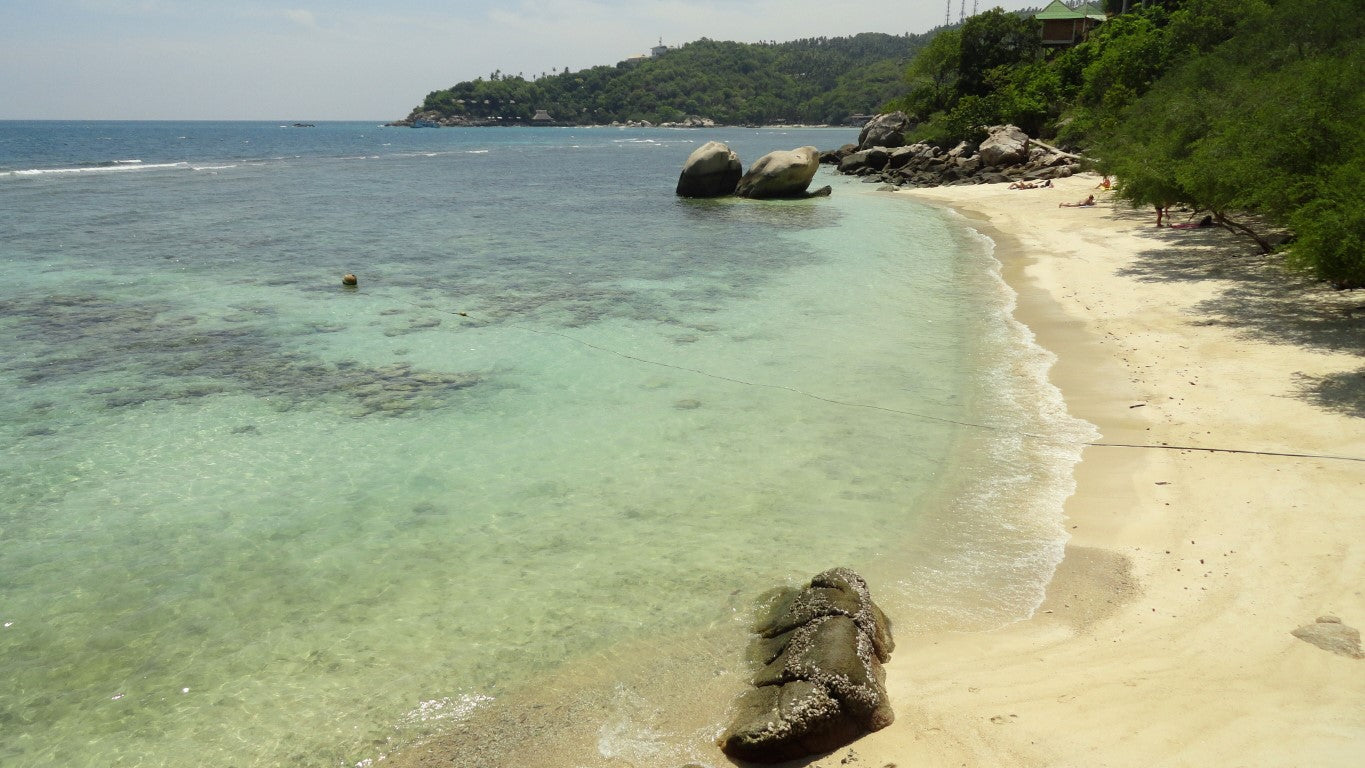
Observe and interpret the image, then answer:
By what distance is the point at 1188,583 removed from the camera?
6.92 meters

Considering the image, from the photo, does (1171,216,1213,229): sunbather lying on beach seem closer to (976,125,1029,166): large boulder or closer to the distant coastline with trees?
the distant coastline with trees

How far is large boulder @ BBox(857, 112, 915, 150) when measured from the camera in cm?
5675

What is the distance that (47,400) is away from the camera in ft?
38.2

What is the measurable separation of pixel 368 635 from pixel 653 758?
267 centimetres

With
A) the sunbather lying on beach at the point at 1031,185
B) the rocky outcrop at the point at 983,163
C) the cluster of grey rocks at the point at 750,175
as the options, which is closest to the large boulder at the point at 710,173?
the cluster of grey rocks at the point at 750,175

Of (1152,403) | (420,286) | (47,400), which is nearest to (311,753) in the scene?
(47,400)

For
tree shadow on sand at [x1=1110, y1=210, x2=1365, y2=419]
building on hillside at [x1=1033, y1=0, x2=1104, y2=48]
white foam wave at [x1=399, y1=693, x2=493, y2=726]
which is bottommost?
white foam wave at [x1=399, y1=693, x2=493, y2=726]

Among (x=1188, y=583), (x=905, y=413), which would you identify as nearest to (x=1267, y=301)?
(x=905, y=413)

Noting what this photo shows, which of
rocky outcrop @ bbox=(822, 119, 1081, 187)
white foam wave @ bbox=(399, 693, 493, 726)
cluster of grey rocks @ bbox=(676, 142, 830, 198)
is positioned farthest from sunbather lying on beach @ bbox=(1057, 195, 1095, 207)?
white foam wave @ bbox=(399, 693, 493, 726)

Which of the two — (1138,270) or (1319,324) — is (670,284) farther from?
(1319,324)

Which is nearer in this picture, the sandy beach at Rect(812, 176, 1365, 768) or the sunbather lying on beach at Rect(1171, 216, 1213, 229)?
the sandy beach at Rect(812, 176, 1365, 768)

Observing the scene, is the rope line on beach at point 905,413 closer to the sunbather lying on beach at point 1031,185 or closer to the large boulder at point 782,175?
the large boulder at point 782,175

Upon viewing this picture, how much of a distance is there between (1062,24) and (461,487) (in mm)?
70628

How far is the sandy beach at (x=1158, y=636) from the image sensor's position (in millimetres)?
5137
